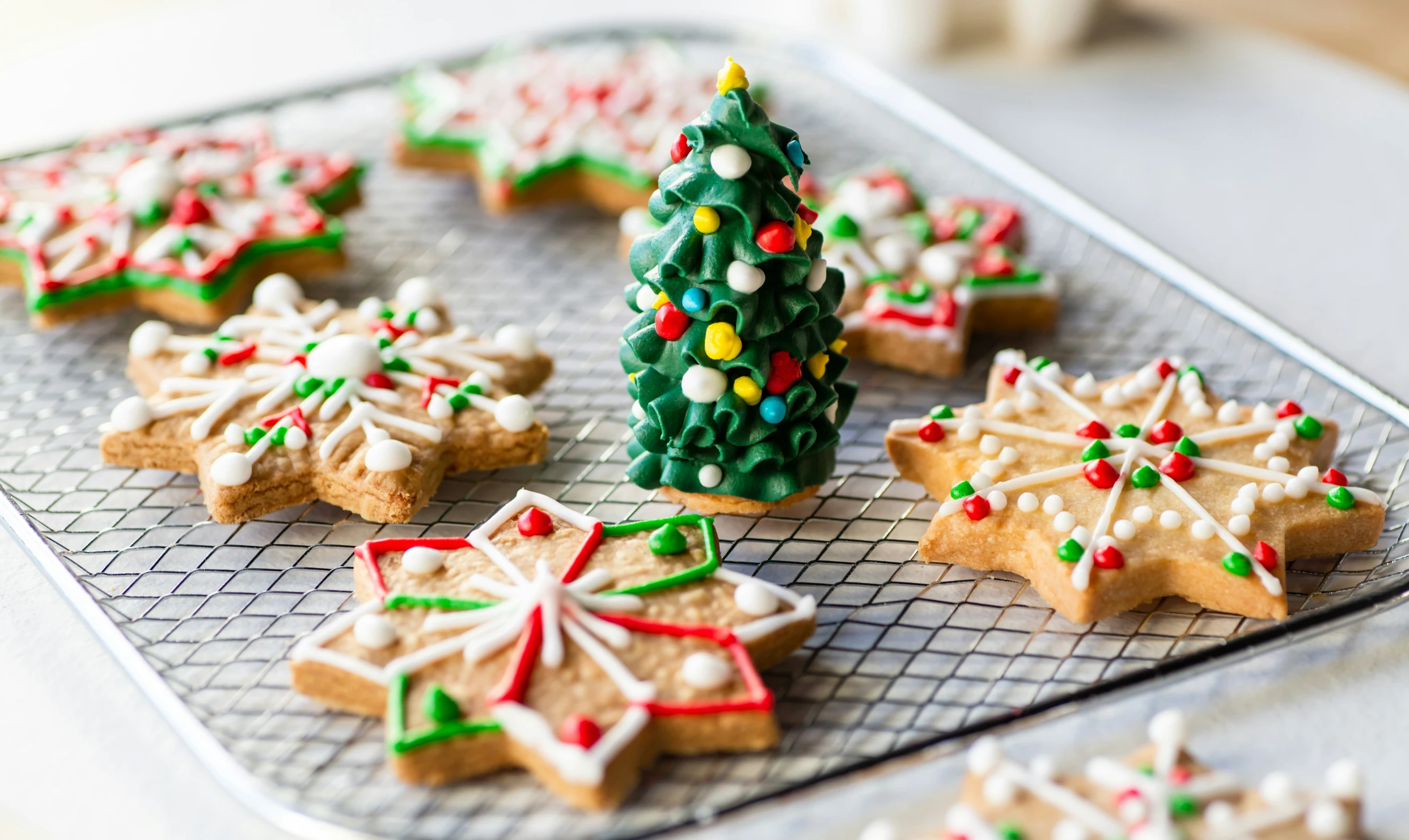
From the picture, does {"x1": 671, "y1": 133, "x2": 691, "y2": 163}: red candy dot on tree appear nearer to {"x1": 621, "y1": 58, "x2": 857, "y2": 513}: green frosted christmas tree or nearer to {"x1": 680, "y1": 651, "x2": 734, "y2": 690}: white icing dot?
{"x1": 621, "y1": 58, "x2": 857, "y2": 513}: green frosted christmas tree

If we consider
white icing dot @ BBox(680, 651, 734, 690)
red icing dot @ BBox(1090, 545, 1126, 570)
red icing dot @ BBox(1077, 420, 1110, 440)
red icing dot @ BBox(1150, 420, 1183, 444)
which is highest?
red icing dot @ BBox(1150, 420, 1183, 444)

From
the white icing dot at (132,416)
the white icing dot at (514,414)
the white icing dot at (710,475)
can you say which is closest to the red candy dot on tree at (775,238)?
the white icing dot at (710,475)

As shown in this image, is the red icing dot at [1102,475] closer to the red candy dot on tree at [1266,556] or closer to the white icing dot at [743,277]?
the red candy dot on tree at [1266,556]

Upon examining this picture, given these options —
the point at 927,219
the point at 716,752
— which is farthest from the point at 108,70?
the point at 716,752

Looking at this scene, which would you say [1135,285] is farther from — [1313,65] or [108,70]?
[108,70]

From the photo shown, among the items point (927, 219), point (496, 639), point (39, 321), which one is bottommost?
→ point (39, 321)

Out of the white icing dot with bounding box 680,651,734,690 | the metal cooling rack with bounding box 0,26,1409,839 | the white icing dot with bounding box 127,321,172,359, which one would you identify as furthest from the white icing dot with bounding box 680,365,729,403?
the white icing dot with bounding box 127,321,172,359

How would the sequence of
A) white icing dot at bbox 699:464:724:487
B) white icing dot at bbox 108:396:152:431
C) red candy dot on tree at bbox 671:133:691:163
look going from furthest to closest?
white icing dot at bbox 108:396:152:431
white icing dot at bbox 699:464:724:487
red candy dot on tree at bbox 671:133:691:163
